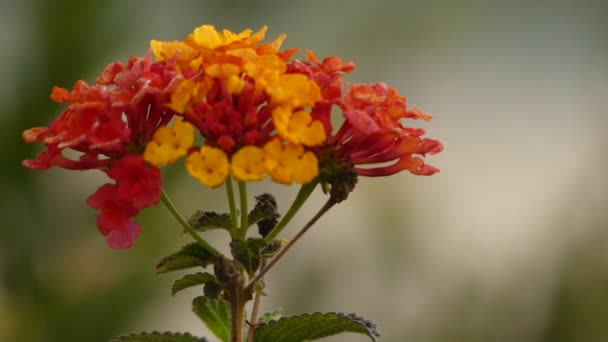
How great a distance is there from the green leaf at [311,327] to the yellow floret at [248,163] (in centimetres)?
10

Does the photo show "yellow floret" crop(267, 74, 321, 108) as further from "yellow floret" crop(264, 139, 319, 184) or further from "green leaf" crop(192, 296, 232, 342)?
"green leaf" crop(192, 296, 232, 342)

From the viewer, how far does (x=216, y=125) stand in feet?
1.42

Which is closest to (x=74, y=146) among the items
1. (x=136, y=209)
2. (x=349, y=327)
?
(x=136, y=209)

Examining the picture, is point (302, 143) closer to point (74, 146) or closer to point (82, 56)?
point (74, 146)

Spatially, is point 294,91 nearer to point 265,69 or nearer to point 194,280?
point 265,69

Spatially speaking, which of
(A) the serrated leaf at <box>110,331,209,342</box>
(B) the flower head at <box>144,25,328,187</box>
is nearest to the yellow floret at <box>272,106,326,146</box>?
(B) the flower head at <box>144,25,328,187</box>

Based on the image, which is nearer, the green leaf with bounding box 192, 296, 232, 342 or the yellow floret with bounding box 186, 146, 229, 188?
the yellow floret with bounding box 186, 146, 229, 188

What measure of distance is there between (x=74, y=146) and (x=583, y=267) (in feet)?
4.10

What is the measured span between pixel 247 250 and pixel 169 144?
7 cm

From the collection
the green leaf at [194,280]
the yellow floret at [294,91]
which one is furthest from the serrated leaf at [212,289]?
the yellow floret at [294,91]

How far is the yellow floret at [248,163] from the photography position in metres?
0.42

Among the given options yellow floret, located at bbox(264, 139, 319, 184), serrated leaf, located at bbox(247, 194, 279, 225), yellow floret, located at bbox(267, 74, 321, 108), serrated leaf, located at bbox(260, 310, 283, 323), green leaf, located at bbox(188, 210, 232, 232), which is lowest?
serrated leaf, located at bbox(260, 310, 283, 323)

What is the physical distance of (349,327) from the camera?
0.47m

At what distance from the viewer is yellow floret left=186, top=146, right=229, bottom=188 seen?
1.38 feet
